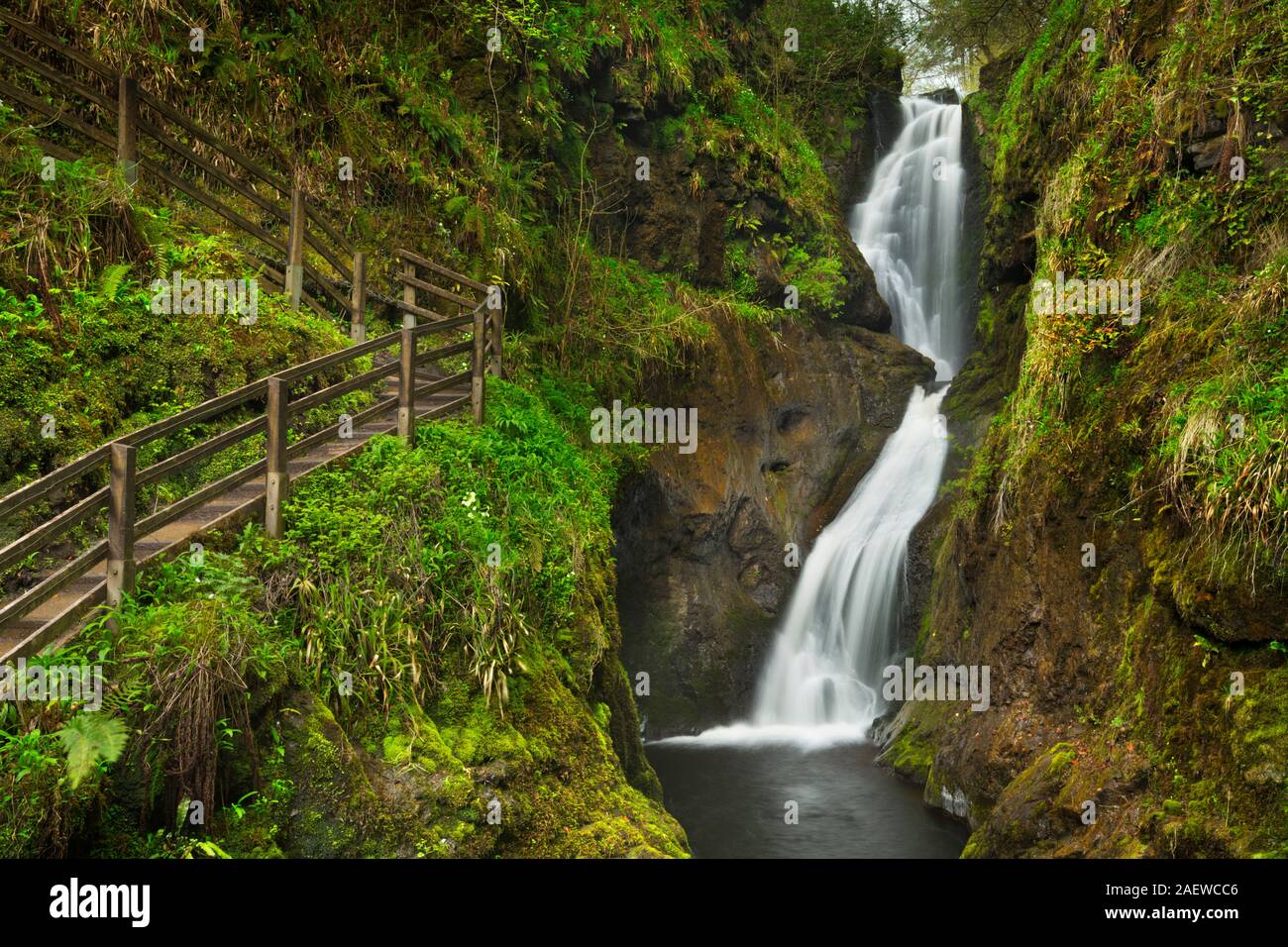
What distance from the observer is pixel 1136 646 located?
8.55 metres

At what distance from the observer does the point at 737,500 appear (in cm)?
1633

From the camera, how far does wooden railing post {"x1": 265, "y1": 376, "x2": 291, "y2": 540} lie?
7.26 metres

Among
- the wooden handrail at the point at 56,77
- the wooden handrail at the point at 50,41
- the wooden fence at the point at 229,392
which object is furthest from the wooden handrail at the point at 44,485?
the wooden handrail at the point at 50,41

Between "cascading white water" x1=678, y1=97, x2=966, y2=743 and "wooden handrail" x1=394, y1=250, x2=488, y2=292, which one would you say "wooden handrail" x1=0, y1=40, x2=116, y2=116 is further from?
"cascading white water" x1=678, y1=97, x2=966, y2=743

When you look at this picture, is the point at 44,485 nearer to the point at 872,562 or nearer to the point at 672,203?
the point at 872,562

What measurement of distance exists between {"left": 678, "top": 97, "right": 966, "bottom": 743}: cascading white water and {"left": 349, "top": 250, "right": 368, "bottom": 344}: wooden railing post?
25.0 ft

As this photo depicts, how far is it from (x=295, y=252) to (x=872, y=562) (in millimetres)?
9578

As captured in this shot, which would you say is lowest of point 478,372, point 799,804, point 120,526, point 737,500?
point 799,804

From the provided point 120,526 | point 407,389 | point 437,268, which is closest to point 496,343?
point 437,268

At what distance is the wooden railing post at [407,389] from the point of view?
349 inches

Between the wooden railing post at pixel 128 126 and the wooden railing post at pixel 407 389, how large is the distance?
10.7 ft

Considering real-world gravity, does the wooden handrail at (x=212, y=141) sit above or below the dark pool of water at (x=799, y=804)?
above

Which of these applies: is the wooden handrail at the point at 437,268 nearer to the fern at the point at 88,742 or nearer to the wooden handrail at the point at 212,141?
the wooden handrail at the point at 212,141

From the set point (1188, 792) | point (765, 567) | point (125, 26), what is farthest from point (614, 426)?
point (1188, 792)
